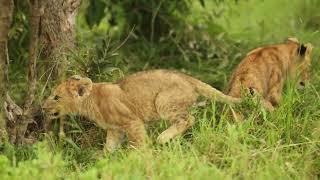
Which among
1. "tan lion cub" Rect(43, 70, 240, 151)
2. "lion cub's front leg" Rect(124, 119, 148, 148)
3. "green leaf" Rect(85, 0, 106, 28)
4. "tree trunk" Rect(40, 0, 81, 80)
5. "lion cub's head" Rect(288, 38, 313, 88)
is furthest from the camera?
"green leaf" Rect(85, 0, 106, 28)

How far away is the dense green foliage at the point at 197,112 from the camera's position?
6375mm

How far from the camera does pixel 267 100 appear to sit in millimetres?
8062

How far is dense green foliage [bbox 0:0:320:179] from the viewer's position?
6.38 meters

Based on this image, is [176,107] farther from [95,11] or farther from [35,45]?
[95,11]

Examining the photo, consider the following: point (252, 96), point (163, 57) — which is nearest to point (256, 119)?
point (252, 96)

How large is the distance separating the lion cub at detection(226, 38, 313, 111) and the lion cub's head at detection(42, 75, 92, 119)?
140cm

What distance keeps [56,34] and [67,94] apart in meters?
0.76

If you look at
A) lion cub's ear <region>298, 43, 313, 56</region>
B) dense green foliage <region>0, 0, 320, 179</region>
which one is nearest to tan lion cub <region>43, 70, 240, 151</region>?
dense green foliage <region>0, 0, 320, 179</region>

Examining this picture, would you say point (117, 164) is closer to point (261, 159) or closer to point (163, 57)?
point (261, 159)

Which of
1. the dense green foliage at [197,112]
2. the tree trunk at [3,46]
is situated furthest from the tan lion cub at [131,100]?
the tree trunk at [3,46]

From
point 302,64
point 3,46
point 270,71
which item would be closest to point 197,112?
point 270,71

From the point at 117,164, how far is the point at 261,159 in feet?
3.83

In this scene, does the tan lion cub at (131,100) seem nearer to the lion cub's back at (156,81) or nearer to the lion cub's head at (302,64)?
the lion cub's back at (156,81)

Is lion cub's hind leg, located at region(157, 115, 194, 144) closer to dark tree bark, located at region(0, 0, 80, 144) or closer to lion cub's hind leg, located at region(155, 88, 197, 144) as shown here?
lion cub's hind leg, located at region(155, 88, 197, 144)
